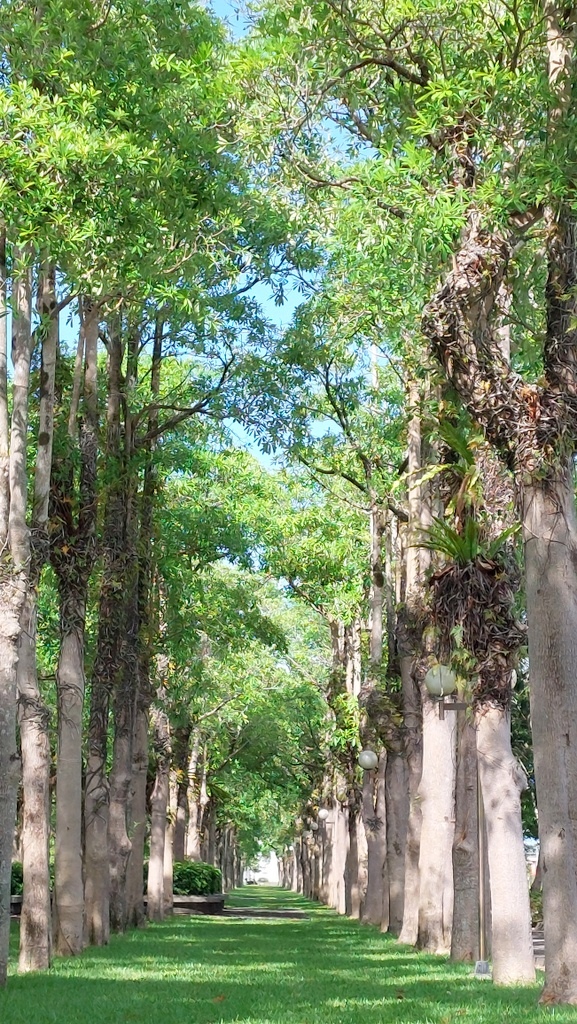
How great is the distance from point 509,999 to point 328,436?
16844mm

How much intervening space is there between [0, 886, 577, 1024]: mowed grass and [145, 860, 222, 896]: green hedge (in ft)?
61.9

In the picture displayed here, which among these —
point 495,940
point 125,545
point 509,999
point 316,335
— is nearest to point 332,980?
point 495,940

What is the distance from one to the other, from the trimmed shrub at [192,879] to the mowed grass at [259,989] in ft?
62.0

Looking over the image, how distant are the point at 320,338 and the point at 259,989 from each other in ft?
37.8

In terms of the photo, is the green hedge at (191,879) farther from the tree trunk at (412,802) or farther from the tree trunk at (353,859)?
the tree trunk at (412,802)

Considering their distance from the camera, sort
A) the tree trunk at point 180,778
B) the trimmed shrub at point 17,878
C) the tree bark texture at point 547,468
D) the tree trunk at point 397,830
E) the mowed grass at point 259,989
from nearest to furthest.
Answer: the mowed grass at point 259,989, the tree bark texture at point 547,468, the tree trunk at point 397,830, the trimmed shrub at point 17,878, the tree trunk at point 180,778

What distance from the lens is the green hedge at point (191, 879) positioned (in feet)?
135

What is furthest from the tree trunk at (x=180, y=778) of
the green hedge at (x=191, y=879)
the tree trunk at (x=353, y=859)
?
the tree trunk at (x=353, y=859)

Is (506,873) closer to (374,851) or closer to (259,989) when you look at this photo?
(259,989)

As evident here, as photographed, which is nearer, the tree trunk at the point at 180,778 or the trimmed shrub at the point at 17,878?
the trimmed shrub at the point at 17,878

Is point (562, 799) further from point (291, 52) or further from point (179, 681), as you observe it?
point (179, 681)

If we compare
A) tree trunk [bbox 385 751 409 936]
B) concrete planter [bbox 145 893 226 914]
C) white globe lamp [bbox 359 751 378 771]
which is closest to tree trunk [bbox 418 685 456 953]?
tree trunk [bbox 385 751 409 936]

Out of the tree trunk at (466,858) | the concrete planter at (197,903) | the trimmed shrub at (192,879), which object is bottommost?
the concrete planter at (197,903)

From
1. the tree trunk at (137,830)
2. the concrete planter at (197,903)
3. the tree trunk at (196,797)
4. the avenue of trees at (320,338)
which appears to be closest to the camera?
the avenue of trees at (320,338)
